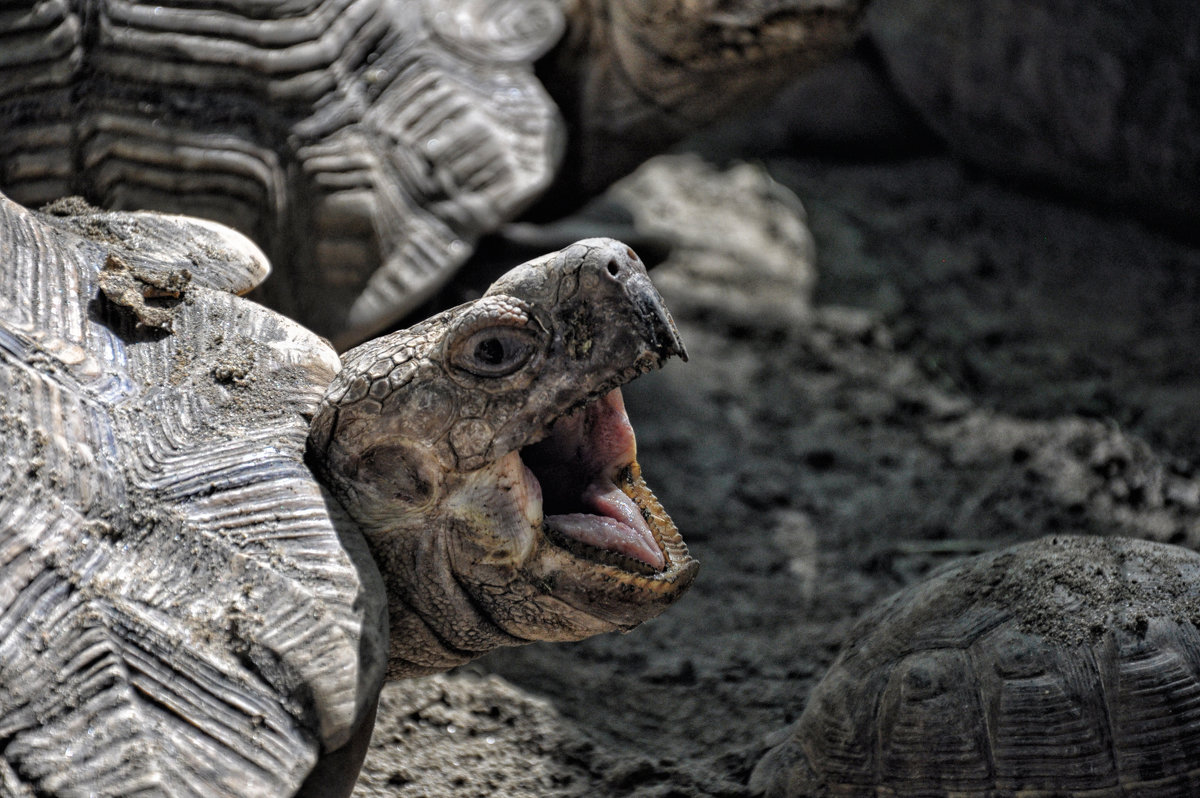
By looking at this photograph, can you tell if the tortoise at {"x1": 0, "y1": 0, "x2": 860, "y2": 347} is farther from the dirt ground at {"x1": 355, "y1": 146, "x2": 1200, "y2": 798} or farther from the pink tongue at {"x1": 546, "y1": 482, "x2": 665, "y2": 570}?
the pink tongue at {"x1": 546, "y1": 482, "x2": 665, "y2": 570}

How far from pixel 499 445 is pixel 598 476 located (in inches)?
12.3

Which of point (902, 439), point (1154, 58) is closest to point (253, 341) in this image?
point (902, 439)

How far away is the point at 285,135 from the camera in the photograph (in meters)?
3.02

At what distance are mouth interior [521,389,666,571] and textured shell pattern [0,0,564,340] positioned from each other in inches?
47.0

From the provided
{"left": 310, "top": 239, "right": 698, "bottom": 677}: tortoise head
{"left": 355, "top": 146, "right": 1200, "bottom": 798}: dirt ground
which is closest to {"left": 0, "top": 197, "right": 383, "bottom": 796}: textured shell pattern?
{"left": 310, "top": 239, "right": 698, "bottom": 677}: tortoise head

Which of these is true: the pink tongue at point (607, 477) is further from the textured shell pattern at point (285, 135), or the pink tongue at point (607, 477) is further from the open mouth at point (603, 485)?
the textured shell pattern at point (285, 135)

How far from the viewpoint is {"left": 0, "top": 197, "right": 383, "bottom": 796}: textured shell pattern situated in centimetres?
141

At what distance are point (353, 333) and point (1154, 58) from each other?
3.32 m

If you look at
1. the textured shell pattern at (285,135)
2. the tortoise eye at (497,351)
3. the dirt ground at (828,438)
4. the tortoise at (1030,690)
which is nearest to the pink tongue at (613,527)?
the tortoise eye at (497,351)

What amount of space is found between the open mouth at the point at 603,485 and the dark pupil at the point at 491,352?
204 mm

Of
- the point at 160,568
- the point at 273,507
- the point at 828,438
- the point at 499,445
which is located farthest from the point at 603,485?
the point at 828,438

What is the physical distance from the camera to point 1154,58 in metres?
4.23

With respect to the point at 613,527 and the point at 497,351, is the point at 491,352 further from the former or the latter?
the point at 613,527

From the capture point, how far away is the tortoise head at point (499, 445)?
1664mm
